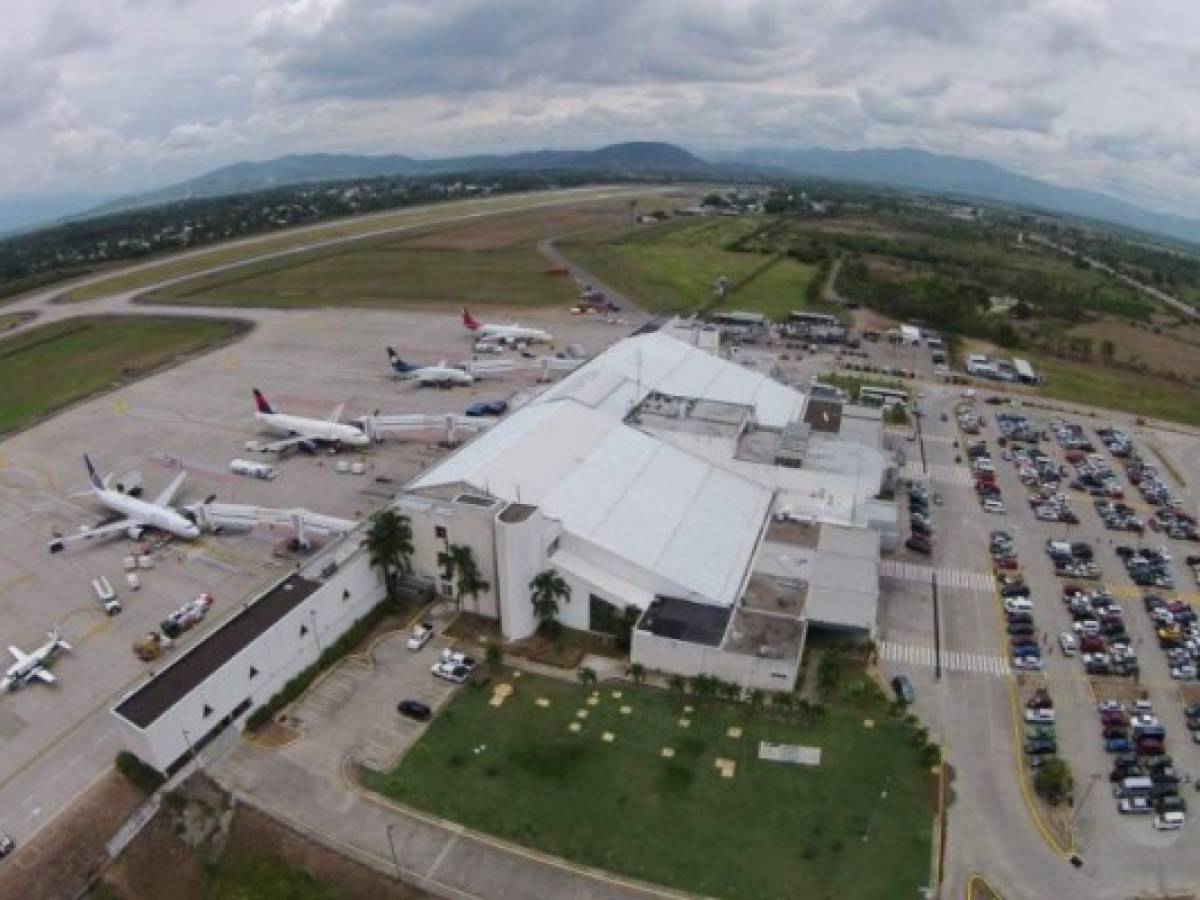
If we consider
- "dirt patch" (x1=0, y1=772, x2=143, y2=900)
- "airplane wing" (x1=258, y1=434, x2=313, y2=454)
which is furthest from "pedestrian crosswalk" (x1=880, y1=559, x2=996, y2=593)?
"airplane wing" (x1=258, y1=434, x2=313, y2=454)

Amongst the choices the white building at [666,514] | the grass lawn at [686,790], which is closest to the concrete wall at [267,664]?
the white building at [666,514]

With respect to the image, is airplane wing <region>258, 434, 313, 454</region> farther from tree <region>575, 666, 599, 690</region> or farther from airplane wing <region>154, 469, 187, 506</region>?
tree <region>575, 666, 599, 690</region>

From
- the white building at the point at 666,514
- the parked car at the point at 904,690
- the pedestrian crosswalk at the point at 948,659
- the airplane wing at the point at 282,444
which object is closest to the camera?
the parked car at the point at 904,690

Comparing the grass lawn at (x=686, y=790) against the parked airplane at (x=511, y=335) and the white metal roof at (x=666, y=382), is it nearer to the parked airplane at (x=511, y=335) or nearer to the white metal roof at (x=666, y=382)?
the white metal roof at (x=666, y=382)

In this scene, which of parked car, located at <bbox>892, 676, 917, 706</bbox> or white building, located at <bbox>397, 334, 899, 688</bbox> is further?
white building, located at <bbox>397, 334, 899, 688</bbox>

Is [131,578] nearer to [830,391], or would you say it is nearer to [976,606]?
[976,606]

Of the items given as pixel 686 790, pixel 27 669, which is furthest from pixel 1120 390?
pixel 27 669

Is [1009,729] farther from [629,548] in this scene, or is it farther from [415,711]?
[415,711]
